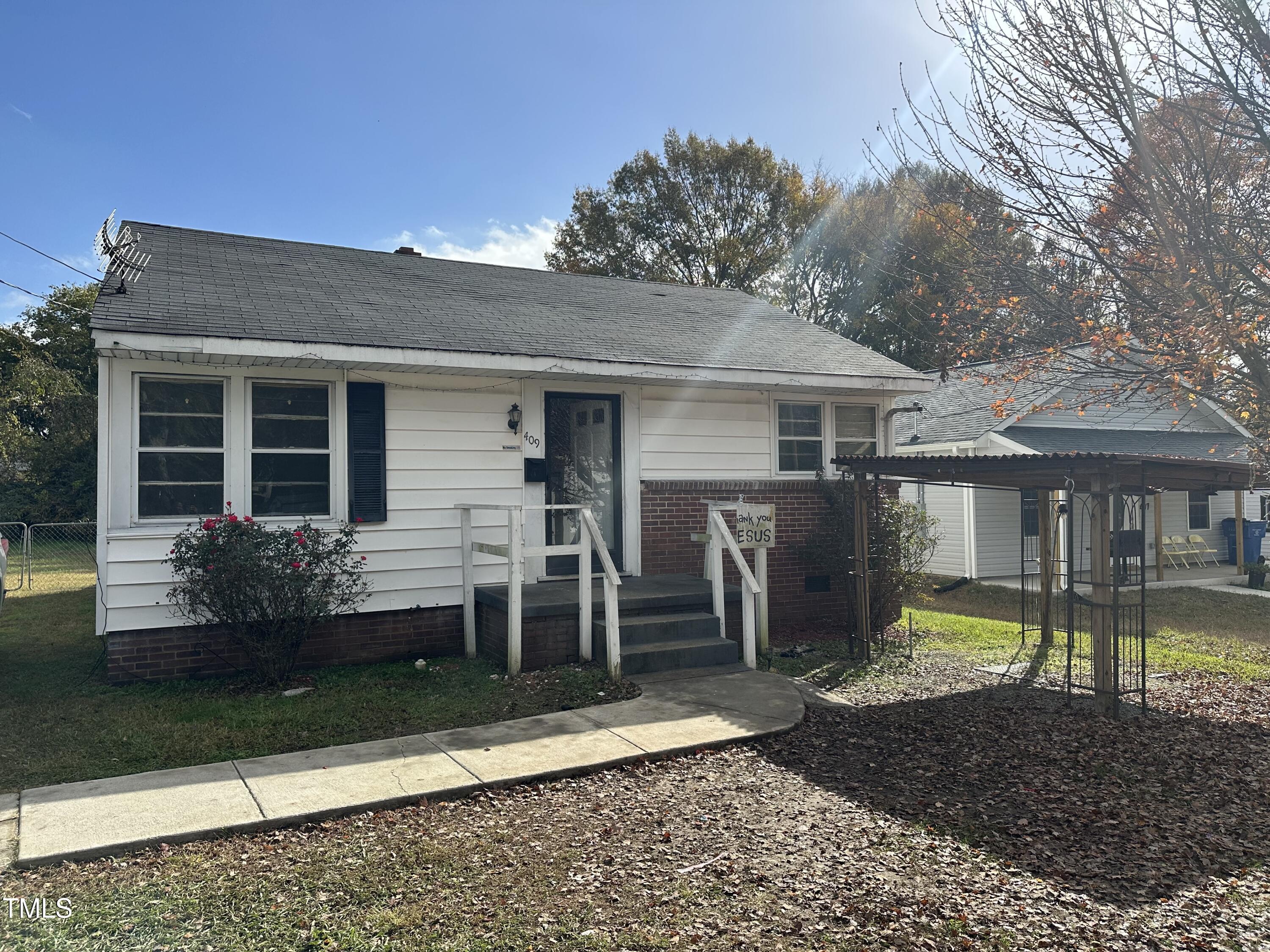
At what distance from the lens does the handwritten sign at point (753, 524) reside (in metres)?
8.62

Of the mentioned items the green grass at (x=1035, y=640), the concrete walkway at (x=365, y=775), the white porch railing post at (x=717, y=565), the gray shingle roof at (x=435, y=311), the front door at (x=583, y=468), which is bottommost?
the green grass at (x=1035, y=640)

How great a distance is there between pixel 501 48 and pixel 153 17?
464cm

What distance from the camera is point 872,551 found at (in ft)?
31.7

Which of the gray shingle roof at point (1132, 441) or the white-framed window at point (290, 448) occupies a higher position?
the gray shingle roof at point (1132, 441)

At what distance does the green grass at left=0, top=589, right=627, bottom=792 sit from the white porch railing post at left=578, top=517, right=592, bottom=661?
0.18 meters

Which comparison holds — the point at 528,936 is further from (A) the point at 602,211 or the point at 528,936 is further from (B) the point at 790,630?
(A) the point at 602,211

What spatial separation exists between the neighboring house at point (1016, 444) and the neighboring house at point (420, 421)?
636 centimetres

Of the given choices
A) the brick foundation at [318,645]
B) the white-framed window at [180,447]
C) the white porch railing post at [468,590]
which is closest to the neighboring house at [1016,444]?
the white porch railing post at [468,590]

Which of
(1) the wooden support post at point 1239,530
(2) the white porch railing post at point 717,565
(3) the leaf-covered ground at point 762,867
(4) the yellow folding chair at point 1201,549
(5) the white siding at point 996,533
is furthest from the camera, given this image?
(4) the yellow folding chair at point 1201,549

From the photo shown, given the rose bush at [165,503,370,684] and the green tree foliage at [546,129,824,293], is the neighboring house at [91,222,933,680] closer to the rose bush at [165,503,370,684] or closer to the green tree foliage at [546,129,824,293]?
the rose bush at [165,503,370,684]

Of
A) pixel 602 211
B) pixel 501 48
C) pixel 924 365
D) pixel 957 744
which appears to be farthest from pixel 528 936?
pixel 602 211

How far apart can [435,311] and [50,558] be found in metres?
14.3

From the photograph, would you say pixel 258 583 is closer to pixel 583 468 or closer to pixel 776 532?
pixel 583 468

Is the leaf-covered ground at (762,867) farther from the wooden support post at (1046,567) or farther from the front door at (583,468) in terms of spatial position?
the front door at (583,468)
